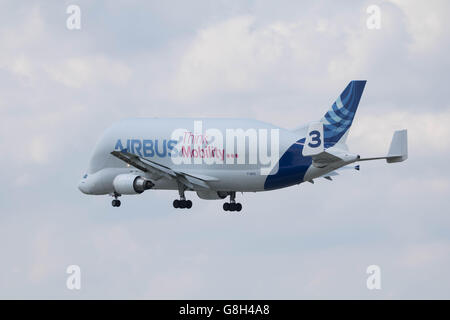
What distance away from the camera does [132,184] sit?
4970 inches

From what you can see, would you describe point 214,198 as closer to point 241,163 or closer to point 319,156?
point 241,163

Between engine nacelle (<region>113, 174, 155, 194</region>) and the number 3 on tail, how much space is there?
1756cm

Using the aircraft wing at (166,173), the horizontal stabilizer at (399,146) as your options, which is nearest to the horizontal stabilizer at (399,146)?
the horizontal stabilizer at (399,146)

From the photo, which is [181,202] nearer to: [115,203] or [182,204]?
[182,204]

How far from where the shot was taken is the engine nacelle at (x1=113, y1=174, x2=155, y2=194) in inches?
4966

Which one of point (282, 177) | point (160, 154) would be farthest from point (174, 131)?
point (282, 177)

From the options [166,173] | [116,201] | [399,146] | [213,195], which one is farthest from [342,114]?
[116,201]

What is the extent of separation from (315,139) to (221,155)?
1104 cm

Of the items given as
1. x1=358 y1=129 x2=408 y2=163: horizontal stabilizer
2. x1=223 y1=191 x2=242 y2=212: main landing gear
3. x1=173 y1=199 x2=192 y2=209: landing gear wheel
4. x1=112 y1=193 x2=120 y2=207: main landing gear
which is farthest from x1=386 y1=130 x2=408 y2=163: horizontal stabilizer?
x1=112 y1=193 x2=120 y2=207: main landing gear

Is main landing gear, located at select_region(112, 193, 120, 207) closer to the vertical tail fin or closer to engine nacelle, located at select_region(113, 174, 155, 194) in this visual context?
engine nacelle, located at select_region(113, 174, 155, 194)

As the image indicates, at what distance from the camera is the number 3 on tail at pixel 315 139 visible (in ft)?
378

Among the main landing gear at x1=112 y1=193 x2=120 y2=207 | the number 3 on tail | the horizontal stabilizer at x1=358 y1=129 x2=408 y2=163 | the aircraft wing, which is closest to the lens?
the horizontal stabilizer at x1=358 y1=129 x2=408 y2=163

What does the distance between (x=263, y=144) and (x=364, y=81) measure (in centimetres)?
1002

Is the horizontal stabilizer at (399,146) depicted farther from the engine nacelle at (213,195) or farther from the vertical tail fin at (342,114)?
the engine nacelle at (213,195)
